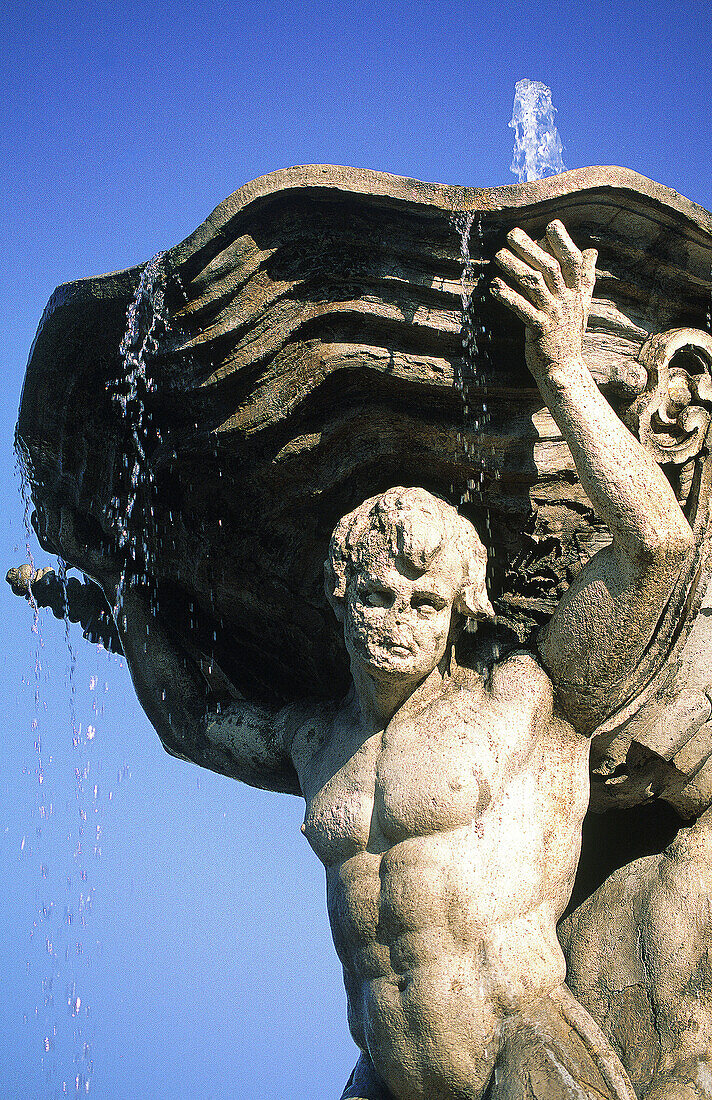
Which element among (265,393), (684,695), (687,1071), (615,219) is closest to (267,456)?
(265,393)

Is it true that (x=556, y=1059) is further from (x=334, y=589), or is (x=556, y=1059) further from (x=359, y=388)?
(x=359, y=388)

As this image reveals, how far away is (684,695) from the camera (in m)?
5.06

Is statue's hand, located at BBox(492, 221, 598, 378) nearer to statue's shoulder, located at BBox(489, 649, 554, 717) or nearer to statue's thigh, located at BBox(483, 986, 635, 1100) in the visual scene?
statue's shoulder, located at BBox(489, 649, 554, 717)

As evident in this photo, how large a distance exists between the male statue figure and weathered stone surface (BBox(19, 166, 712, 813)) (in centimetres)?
28

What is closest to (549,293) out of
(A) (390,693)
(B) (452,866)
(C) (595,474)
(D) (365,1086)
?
(C) (595,474)

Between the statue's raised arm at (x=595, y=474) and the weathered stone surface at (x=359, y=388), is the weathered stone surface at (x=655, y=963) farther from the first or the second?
the statue's raised arm at (x=595, y=474)

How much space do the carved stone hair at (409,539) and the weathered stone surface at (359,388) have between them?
405mm

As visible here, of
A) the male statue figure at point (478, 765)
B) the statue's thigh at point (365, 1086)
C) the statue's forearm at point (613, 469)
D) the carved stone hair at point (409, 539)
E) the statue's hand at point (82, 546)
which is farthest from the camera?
the statue's hand at point (82, 546)

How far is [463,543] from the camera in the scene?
15.8 ft

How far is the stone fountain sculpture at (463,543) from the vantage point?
438cm

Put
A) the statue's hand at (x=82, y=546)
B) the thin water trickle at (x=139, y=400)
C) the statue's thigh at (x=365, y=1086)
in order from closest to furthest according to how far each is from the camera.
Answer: the statue's thigh at (x=365, y=1086) → the thin water trickle at (x=139, y=400) → the statue's hand at (x=82, y=546)

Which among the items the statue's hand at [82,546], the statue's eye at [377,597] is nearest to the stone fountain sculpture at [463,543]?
the statue's eye at [377,597]

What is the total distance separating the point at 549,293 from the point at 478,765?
5.91 ft

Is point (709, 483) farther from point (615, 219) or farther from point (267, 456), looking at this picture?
point (267, 456)
